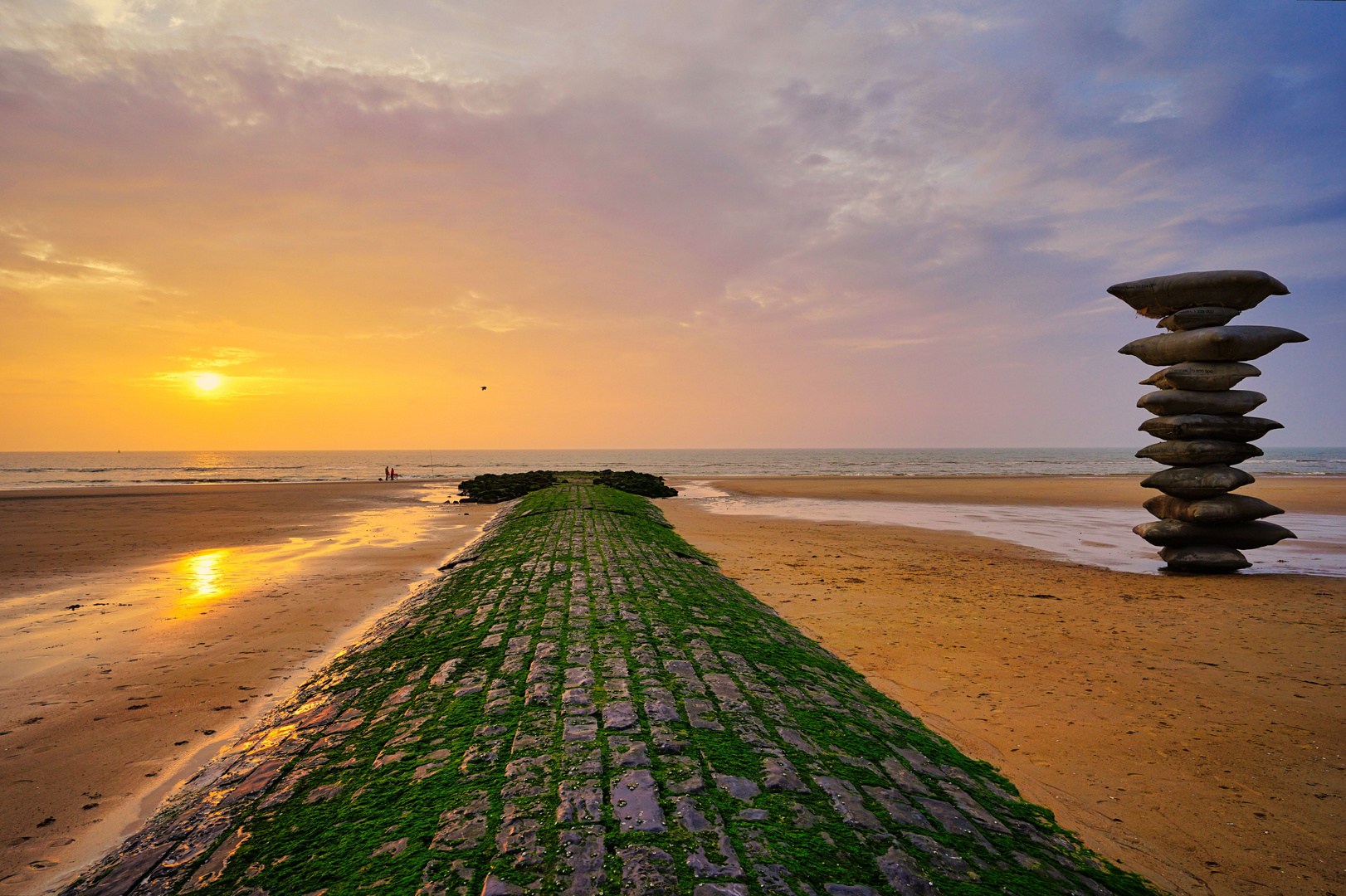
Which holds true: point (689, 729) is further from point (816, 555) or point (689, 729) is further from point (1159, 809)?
point (816, 555)

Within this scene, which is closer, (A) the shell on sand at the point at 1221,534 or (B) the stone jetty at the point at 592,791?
(B) the stone jetty at the point at 592,791

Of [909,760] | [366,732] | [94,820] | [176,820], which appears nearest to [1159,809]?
[909,760]

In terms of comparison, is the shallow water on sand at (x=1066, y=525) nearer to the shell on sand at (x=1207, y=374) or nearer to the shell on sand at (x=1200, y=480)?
the shell on sand at (x=1200, y=480)

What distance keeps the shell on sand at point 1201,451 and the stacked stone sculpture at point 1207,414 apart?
0.02 metres

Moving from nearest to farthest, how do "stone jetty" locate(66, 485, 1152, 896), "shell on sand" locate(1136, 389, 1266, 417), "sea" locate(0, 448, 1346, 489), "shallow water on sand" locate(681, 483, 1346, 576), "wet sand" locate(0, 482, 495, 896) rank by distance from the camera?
"stone jetty" locate(66, 485, 1152, 896)
"wet sand" locate(0, 482, 495, 896)
"shell on sand" locate(1136, 389, 1266, 417)
"shallow water on sand" locate(681, 483, 1346, 576)
"sea" locate(0, 448, 1346, 489)

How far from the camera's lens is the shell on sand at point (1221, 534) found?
13453 mm

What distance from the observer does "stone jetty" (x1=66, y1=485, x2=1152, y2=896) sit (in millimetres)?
2863

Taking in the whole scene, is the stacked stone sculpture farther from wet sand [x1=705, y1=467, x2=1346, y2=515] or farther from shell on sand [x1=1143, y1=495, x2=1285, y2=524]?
wet sand [x1=705, y1=467, x2=1346, y2=515]

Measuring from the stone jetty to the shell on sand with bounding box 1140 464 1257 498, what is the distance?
1239cm

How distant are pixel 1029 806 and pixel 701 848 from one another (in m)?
3.03

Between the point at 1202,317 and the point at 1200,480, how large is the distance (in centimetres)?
379

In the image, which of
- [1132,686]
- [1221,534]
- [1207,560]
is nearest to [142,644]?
[1132,686]

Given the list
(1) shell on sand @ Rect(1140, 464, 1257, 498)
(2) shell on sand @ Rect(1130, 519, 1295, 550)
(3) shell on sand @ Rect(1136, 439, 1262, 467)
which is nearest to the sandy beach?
(2) shell on sand @ Rect(1130, 519, 1295, 550)

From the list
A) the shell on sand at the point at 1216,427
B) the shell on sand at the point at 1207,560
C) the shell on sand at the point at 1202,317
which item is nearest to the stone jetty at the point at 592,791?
the shell on sand at the point at 1207,560
